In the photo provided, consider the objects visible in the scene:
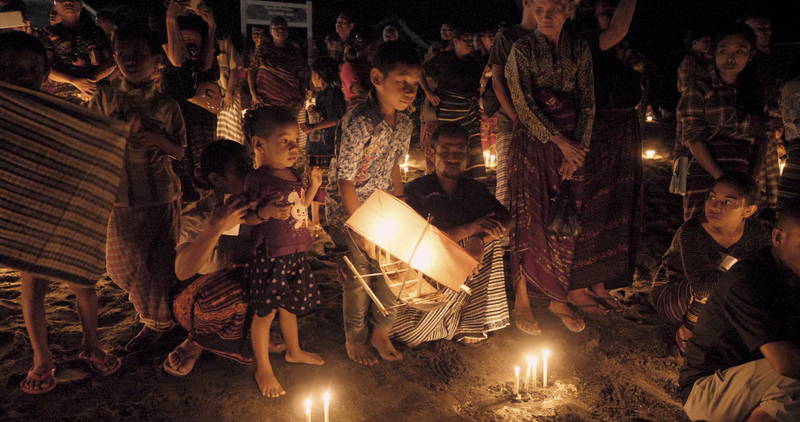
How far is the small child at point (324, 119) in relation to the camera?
5.71m

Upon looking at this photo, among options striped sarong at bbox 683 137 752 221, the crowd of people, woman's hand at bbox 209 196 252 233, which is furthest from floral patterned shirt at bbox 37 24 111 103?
striped sarong at bbox 683 137 752 221

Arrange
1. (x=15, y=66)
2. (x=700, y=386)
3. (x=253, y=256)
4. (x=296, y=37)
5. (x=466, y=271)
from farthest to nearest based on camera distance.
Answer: (x=296, y=37), (x=253, y=256), (x=700, y=386), (x=15, y=66), (x=466, y=271)

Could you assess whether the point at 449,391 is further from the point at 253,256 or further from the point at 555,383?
the point at 253,256

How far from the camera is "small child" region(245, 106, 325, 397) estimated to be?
265 centimetres

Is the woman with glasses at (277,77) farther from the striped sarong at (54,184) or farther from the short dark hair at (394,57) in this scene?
the striped sarong at (54,184)

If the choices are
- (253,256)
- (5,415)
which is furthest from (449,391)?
(5,415)

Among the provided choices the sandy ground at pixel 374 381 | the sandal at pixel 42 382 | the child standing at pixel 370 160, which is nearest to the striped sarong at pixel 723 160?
the sandy ground at pixel 374 381

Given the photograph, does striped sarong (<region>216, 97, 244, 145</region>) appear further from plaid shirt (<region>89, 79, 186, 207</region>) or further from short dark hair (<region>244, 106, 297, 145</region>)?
short dark hair (<region>244, 106, 297, 145</region>)

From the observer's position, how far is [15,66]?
7.78 feet

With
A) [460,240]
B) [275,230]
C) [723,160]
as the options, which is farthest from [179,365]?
[723,160]

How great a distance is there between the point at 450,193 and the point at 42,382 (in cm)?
261

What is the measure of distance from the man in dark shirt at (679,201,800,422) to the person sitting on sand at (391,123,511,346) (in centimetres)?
122

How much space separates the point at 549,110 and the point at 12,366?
3.79 meters

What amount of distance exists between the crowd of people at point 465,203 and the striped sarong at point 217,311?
1 cm
